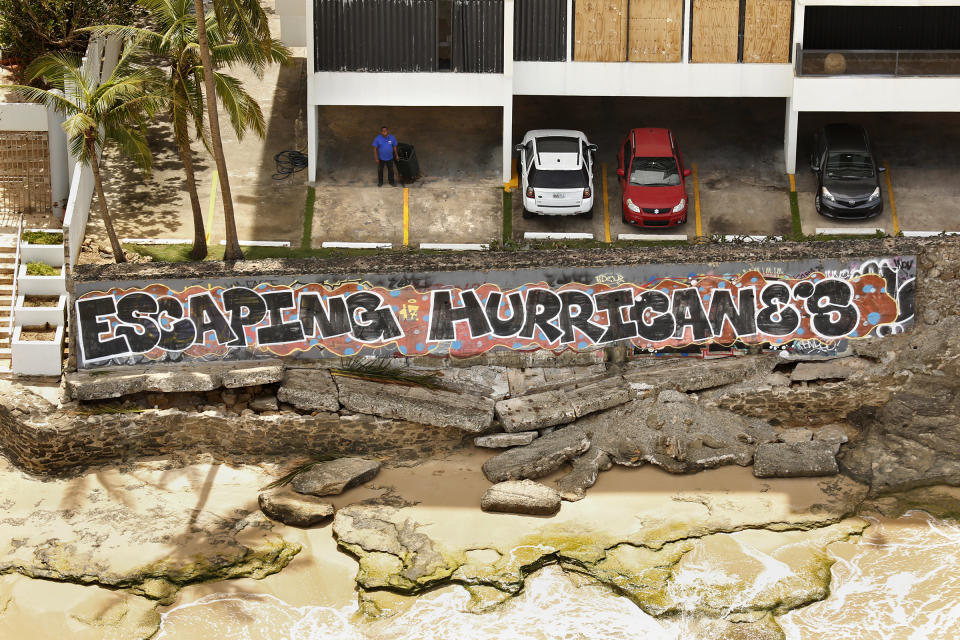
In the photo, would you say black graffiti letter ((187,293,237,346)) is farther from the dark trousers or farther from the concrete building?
the dark trousers

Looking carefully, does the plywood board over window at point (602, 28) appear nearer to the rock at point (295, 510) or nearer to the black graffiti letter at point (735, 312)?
the black graffiti letter at point (735, 312)

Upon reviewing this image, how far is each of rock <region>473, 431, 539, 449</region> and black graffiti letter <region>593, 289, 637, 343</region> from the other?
10.9 feet

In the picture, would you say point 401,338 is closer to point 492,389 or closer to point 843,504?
point 492,389

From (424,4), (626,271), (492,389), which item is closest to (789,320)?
(626,271)

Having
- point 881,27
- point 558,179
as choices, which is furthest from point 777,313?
point 881,27

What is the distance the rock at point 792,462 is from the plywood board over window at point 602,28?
13611 mm

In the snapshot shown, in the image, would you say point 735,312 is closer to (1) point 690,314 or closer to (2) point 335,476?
(1) point 690,314

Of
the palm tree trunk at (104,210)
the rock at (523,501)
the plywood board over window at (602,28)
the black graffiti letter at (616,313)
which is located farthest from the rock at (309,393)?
the plywood board over window at (602,28)

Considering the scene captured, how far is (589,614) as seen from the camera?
1131 inches

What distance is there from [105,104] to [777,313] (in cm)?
1768

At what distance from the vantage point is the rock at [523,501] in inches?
1232

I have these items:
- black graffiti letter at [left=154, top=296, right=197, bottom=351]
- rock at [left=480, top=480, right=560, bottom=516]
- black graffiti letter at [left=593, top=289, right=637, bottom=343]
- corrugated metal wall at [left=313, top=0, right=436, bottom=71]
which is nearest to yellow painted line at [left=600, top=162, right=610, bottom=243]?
black graffiti letter at [left=593, top=289, right=637, bottom=343]

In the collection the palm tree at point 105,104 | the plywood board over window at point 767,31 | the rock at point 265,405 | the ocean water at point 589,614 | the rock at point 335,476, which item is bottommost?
the ocean water at point 589,614

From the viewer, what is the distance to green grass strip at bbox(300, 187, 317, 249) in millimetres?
38250
